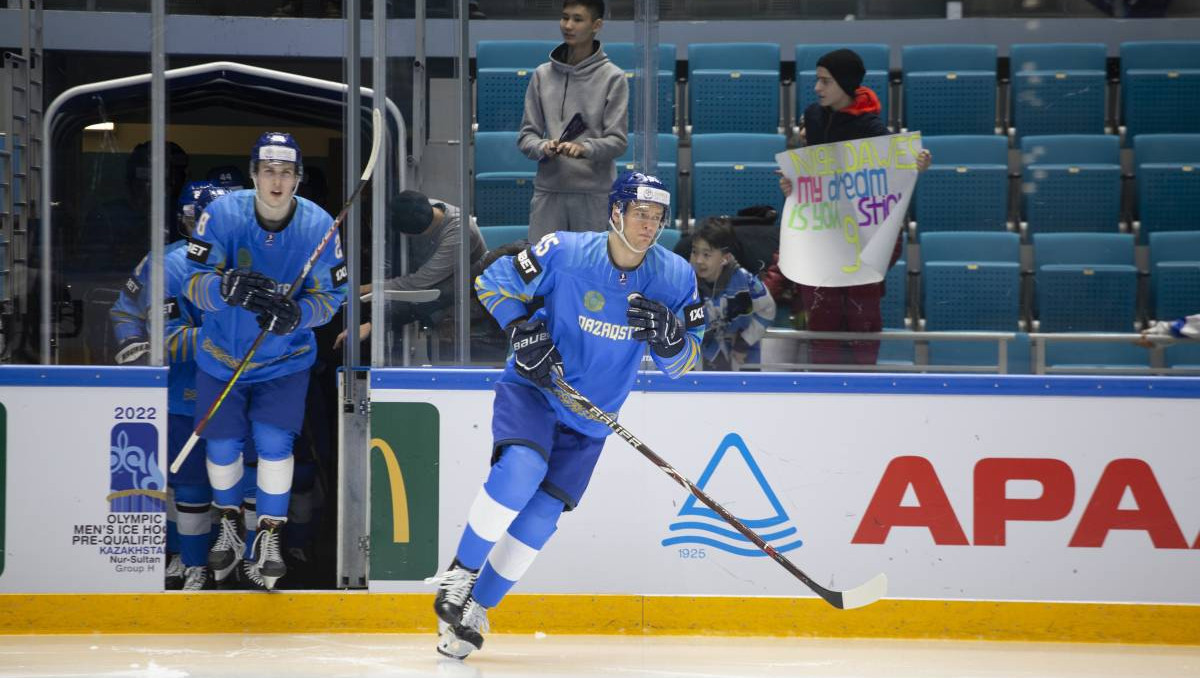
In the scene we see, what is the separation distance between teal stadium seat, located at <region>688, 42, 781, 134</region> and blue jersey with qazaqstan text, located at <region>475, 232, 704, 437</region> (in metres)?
0.97

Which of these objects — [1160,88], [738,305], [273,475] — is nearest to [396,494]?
[273,475]

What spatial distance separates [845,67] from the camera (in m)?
5.08

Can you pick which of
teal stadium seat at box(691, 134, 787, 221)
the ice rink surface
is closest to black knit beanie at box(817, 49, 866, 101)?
teal stadium seat at box(691, 134, 787, 221)

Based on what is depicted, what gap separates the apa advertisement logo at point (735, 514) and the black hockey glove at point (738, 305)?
42cm

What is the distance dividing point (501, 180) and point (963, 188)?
5.65 ft

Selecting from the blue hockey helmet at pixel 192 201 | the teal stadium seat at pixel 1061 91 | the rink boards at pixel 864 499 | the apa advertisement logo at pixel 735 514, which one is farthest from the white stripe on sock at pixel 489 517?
the teal stadium seat at pixel 1061 91

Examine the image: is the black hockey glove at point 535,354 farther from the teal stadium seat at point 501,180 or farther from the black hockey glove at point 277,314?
the black hockey glove at point 277,314

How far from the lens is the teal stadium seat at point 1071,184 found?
5020mm

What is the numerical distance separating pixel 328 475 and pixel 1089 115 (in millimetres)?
3261

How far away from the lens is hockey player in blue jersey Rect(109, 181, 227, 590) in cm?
468

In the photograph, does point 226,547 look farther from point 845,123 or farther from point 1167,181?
point 1167,181

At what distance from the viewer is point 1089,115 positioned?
5.27 meters

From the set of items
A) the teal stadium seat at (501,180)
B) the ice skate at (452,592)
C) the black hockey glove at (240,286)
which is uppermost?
the teal stadium seat at (501,180)

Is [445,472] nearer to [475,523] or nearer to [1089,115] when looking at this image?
[475,523]
